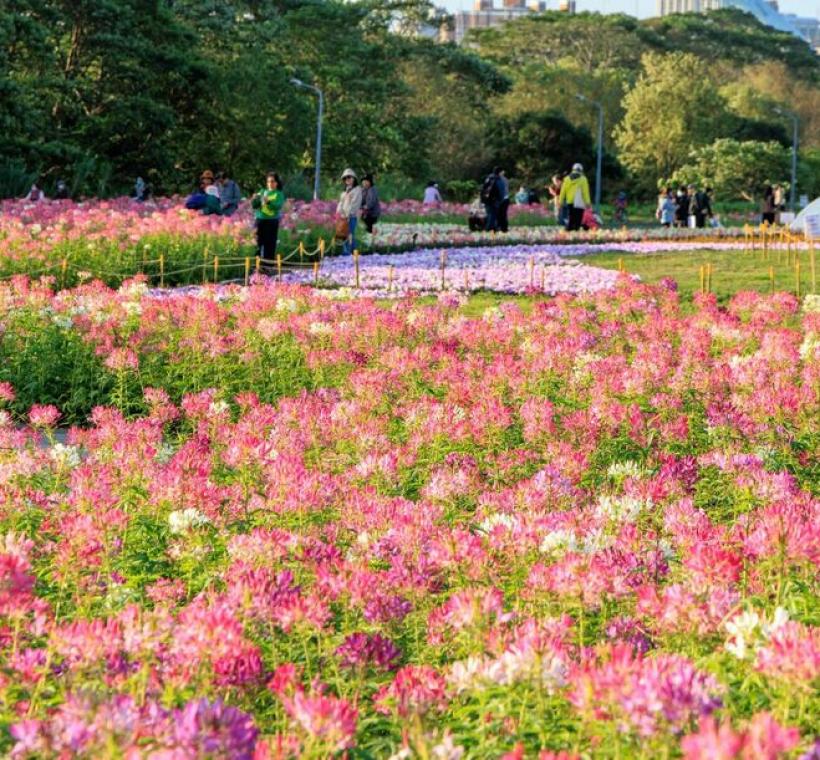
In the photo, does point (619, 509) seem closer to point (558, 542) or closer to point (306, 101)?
point (558, 542)

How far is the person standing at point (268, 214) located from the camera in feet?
60.3

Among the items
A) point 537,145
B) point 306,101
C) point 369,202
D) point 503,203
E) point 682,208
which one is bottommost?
point 682,208

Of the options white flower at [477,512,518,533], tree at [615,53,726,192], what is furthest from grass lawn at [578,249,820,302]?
tree at [615,53,726,192]

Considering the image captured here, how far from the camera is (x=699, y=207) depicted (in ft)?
130

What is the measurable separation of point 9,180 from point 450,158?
87.8ft

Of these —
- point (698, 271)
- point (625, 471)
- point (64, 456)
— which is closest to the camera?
point (625, 471)

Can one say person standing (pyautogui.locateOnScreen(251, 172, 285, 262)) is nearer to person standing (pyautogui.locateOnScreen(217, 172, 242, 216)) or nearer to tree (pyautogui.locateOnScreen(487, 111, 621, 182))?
person standing (pyautogui.locateOnScreen(217, 172, 242, 216))

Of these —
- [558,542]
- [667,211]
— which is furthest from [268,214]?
[667,211]

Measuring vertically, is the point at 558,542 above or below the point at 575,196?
below

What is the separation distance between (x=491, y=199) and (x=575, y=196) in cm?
168

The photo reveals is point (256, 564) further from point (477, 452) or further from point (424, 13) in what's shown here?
point (424, 13)

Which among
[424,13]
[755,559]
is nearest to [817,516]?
[755,559]

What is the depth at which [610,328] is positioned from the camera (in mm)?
9992

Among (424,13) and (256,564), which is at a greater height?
(424,13)
